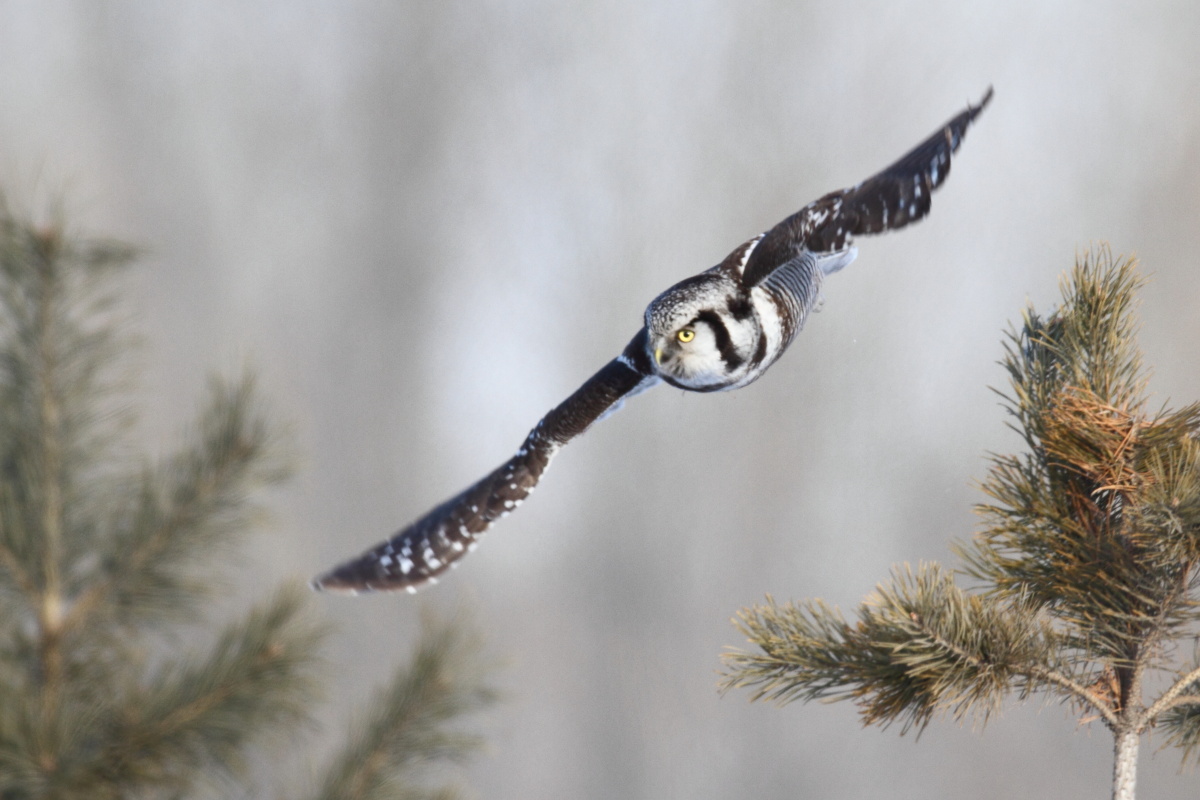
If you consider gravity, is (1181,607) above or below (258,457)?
below

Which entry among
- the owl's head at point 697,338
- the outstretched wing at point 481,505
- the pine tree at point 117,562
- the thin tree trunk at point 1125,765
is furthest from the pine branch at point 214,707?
the thin tree trunk at point 1125,765

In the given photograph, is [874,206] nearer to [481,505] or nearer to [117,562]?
[481,505]

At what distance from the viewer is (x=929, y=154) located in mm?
480

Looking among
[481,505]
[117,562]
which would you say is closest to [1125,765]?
[481,505]

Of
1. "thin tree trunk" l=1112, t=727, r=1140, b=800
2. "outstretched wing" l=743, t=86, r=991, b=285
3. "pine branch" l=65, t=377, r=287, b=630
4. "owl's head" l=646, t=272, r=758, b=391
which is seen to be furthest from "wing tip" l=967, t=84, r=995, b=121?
"pine branch" l=65, t=377, r=287, b=630

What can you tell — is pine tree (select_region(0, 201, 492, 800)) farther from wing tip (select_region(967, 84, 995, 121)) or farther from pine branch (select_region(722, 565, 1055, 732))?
wing tip (select_region(967, 84, 995, 121))

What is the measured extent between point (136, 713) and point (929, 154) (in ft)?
2.11

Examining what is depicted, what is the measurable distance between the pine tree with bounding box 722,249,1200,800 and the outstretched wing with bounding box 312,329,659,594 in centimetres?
24

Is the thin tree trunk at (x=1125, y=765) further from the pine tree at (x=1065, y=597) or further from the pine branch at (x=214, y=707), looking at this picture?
the pine branch at (x=214, y=707)

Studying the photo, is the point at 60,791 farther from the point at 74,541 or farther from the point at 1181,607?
the point at 1181,607

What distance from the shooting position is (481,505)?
27.4 inches

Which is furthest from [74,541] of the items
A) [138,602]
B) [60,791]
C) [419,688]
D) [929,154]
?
[929,154]

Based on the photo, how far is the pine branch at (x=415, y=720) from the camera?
82 cm

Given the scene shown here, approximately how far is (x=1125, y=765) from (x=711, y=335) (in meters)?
0.29
